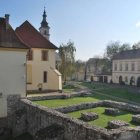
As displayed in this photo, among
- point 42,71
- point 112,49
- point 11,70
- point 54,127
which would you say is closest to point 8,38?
point 11,70

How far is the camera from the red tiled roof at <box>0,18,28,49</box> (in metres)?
23.1

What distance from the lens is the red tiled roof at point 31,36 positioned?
3281 centimetres

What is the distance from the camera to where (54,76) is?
1320 inches

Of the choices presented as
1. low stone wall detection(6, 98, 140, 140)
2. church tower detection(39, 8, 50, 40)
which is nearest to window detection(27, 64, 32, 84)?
low stone wall detection(6, 98, 140, 140)

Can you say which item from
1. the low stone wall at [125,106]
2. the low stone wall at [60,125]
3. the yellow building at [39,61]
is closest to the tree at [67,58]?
the yellow building at [39,61]

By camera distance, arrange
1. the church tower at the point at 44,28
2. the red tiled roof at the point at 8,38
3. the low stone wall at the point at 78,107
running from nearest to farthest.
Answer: the low stone wall at the point at 78,107, the red tiled roof at the point at 8,38, the church tower at the point at 44,28

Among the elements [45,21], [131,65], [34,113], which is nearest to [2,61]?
[34,113]

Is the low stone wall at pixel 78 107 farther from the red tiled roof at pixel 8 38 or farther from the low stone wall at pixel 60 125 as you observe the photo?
the red tiled roof at pixel 8 38

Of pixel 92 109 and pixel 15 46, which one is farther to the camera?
pixel 15 46

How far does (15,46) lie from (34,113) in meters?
7.99

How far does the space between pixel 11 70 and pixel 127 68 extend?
42.2 metres

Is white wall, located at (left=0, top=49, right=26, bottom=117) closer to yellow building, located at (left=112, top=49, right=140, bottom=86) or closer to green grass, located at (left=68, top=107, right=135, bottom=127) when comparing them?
green grass, located at (left=68, top=107, right=135, bottom=127)

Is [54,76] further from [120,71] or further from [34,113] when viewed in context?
[120,71]

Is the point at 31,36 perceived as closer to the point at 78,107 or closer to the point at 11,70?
the point at 11,70
